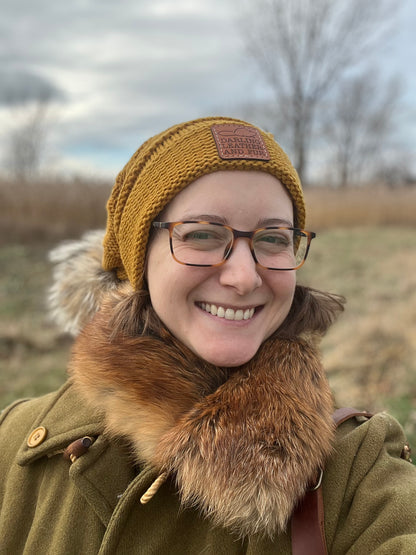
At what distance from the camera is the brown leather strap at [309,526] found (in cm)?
120

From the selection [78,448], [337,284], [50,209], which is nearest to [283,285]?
[78,448]

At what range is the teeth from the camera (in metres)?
1.41

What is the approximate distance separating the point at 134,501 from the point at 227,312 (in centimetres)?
56

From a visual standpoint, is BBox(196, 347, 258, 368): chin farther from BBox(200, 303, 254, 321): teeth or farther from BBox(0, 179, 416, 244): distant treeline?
BBox(0, 179, 416, 244): distant treeline

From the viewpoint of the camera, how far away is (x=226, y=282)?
1.37 m

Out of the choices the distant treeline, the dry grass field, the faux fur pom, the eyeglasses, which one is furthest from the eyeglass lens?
the distant treeline

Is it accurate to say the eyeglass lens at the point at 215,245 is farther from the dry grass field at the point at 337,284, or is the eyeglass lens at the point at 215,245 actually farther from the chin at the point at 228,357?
the dry grass field at the point at 337,284

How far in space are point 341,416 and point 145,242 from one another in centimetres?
77

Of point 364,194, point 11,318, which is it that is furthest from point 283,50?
point 11,318

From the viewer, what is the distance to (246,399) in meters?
1.29

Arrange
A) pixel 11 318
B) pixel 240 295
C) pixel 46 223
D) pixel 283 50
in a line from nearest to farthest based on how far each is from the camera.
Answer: pixel 240 295, pixel 11 318, pixel 46 223, pixel 283 50

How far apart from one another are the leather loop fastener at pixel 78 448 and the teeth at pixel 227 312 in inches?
20.8

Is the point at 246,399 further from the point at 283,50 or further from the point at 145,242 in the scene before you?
the point at 283,50

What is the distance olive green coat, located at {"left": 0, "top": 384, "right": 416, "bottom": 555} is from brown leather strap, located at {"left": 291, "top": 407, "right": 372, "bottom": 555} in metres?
0.03
